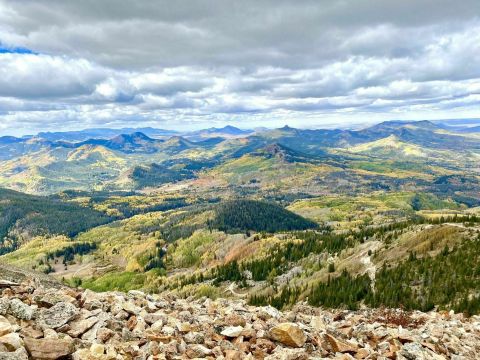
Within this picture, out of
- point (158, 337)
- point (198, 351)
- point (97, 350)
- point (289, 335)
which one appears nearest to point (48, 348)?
point (97, 350)

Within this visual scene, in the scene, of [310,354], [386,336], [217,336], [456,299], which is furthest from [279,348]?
[456,299]

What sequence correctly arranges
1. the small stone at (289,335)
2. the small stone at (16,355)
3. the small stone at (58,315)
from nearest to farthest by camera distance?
the small stone at (16,355), the small stone at (58,315), the small stone at (289,335)

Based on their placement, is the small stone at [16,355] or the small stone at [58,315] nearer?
the small stone at [16,355]

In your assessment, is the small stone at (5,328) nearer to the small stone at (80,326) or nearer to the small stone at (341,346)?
the small stone at (80,326)

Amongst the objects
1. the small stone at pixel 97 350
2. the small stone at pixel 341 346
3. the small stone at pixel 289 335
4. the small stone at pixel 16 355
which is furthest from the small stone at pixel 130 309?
the small stone at pixel 341 346

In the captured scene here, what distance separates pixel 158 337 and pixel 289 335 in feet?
40.5

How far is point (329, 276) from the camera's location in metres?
190

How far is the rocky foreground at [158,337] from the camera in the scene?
28330mm

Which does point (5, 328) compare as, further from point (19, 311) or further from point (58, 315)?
point (58, 315)

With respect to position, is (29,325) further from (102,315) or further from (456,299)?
(456,299)

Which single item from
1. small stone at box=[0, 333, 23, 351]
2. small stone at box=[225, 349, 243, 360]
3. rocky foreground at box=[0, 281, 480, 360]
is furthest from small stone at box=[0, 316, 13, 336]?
small stone at box=[225, 349, 243, 360]

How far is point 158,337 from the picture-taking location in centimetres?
3344

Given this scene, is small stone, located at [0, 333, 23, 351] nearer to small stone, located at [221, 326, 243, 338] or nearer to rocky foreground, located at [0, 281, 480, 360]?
rocky foreground, located at [0, 281, 480, 360]

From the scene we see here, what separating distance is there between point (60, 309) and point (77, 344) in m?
6.78
